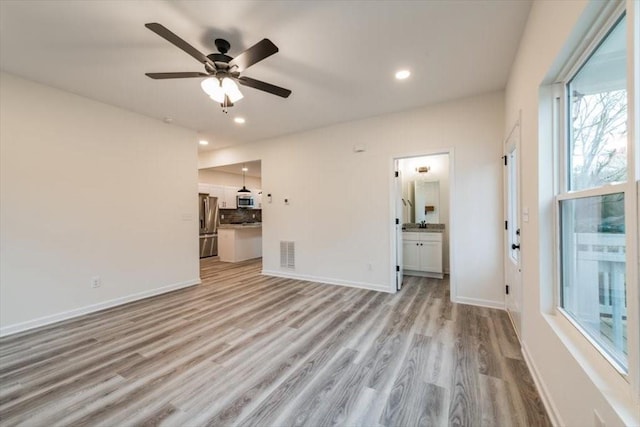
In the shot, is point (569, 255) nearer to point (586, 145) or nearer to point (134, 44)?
point (586, 145)

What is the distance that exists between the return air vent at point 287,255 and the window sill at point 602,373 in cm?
396

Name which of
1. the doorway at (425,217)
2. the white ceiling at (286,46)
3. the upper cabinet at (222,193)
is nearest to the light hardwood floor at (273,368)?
the doorway at (425,217)

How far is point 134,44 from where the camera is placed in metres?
2.34

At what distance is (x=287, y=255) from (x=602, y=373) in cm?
441

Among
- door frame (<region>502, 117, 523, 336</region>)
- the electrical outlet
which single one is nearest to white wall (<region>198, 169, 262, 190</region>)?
the electrical outlet

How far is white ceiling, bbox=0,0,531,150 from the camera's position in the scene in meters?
1.96

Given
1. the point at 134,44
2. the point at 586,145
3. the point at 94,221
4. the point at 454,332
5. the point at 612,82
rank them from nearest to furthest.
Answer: the point at 612,82 < the point at 586,145 < the point at 134,44 < the point at 454,332 < the point at 94,221

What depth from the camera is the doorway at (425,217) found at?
480cm

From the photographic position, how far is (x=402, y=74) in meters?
2.91

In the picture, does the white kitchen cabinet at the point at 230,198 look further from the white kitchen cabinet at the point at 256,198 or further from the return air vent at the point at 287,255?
the return air vent at the point at 287,255

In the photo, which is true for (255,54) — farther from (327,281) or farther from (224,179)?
(224,179)

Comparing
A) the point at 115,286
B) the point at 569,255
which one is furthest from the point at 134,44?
the point at 569,255

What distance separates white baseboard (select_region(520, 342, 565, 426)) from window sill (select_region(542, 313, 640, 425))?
18.0 inches

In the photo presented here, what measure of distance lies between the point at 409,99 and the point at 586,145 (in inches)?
96.8
